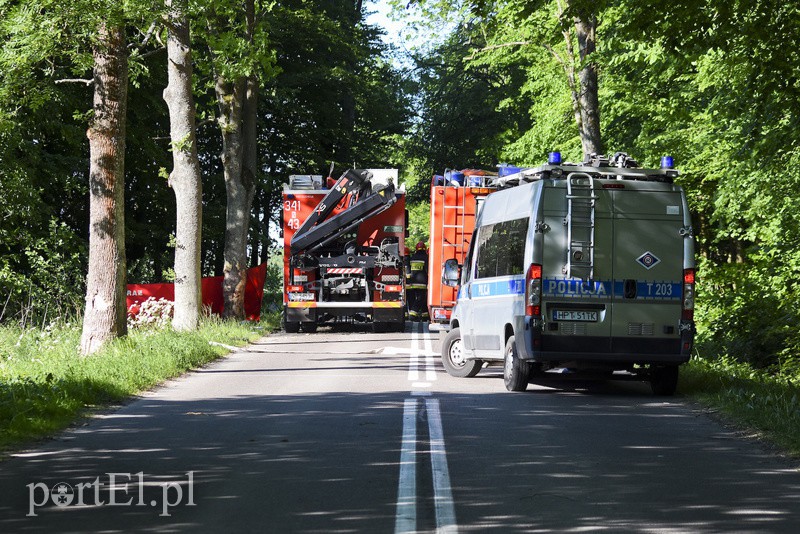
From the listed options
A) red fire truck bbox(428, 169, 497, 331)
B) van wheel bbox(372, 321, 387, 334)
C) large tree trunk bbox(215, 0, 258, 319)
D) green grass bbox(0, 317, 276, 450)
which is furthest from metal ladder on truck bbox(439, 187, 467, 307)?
large tree trunk bbox(215, 0, 258, 319)

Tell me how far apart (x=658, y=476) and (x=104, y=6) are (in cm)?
1122

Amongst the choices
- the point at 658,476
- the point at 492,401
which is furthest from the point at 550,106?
the point at 658,476

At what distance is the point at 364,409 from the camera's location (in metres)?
12.0

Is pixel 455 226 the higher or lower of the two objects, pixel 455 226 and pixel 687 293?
the higher

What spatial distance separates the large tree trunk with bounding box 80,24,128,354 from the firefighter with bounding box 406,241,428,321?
1393 centimetres

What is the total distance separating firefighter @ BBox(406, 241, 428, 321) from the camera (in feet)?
99.9

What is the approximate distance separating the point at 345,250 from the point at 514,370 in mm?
14085

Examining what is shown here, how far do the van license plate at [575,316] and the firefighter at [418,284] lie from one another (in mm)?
16562

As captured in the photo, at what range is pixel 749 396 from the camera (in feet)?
41.2

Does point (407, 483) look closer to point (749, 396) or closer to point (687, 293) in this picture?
point (749, 396)

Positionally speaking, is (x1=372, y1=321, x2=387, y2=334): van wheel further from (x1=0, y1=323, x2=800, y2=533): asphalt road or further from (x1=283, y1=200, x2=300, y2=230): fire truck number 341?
(x1=0, y1=323, x2=800, y2=533): asphalt road

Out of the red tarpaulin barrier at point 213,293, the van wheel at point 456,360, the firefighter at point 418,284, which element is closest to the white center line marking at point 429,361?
the van wheel at point 456,360

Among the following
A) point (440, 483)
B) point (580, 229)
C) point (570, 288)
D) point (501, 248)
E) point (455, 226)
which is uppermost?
point (455, 226)

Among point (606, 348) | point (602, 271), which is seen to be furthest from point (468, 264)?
point (606, 348)
